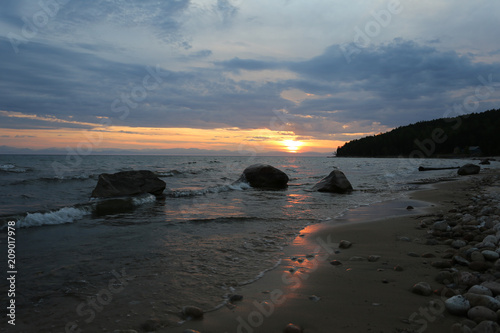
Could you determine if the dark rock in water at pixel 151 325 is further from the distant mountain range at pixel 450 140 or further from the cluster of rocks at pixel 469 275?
the distant mountain range at pixel 450 140

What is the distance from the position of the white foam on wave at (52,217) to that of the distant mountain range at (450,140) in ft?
233

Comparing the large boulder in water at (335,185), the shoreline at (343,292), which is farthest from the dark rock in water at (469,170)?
the shoreline at (343,292)

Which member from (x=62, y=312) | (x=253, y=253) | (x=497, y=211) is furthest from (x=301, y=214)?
(x=62, y=312)

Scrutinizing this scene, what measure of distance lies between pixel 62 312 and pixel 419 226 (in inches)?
245

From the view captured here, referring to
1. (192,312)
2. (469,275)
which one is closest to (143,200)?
(192,312)

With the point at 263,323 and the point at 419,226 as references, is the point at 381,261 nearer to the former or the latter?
the point at 263,323

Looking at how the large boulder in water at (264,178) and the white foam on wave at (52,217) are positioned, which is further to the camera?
the large boulder in water at (264,178)

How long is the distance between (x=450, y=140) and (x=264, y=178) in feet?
332

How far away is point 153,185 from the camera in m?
11.7

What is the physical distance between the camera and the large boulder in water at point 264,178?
15712 millimetres

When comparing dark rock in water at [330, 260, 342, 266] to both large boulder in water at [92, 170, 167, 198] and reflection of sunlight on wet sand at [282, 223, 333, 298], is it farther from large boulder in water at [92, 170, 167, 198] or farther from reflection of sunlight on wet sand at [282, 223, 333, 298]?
large boulder in water at [92, 170, 167, 198]

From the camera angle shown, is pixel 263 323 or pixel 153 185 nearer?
pixel 263 323

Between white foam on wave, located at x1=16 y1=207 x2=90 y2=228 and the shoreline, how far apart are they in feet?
18.3

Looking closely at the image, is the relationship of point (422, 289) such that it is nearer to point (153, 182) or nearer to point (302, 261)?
point (302, 261)
